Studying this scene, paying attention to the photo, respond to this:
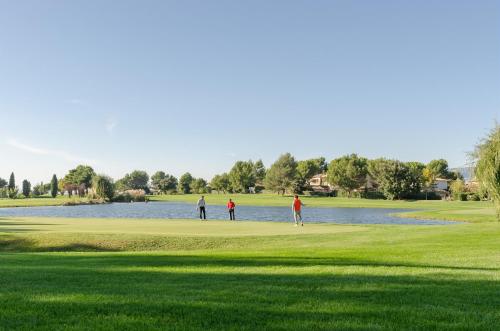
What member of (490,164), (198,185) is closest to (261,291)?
(490,164)

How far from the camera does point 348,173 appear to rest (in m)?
142

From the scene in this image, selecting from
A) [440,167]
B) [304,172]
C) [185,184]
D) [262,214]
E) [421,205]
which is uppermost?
[440,167]

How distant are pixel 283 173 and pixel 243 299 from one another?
14260cm

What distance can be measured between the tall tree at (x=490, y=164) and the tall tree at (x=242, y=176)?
140159 mm

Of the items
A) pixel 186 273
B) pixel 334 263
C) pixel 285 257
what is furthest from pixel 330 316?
pixel 285 257

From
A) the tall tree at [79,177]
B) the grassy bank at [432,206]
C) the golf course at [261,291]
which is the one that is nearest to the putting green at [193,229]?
the golf course at [261,291]

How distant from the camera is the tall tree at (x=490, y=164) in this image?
29.4 m

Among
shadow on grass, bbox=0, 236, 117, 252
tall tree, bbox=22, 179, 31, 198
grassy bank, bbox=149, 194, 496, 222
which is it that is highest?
tall tree, bbox=22, 179, 31, 198

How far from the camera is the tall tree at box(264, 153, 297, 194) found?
495 feet

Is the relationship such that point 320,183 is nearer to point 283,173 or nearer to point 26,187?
point 283,173

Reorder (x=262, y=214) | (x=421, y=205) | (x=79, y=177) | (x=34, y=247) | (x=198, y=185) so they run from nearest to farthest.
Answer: (x=34, y=247) < (x=262, y=214) < (x=421, y=205) < (x=79, y=177) < (x=198, y=185)

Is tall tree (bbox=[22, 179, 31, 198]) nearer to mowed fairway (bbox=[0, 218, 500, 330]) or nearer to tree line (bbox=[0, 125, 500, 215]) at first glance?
tree line (bbox=[0, 125, 500, 215])

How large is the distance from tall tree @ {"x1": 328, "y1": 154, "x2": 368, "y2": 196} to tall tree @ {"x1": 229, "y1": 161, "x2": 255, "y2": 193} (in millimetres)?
34045

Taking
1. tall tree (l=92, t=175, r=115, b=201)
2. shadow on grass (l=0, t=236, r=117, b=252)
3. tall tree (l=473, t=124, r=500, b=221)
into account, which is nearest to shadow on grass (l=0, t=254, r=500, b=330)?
shadow on grass (l=0, t=236, r=117, b=252)
